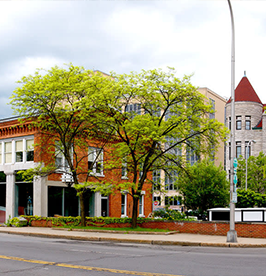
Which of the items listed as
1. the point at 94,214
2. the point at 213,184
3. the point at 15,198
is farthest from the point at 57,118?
the point at 213,184

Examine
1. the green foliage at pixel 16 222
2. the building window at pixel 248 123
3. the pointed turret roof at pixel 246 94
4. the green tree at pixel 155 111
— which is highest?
the pointed turret roof at pixel 246 94

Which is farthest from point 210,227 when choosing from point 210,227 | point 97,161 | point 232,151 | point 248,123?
point 248,123

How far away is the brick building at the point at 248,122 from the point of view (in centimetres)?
6806

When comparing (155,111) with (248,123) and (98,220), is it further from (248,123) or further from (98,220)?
(248,123)

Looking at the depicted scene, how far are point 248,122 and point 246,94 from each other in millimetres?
4905

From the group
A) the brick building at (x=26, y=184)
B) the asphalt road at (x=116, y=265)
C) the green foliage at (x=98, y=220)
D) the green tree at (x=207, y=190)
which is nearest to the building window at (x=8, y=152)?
the brick building at (x=26, y=184)

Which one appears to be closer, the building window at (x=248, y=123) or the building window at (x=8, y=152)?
the building window at (x=8, y=152)

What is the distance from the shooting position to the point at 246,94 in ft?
232

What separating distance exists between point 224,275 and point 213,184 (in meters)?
37.4

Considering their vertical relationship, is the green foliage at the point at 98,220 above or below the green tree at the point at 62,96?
below

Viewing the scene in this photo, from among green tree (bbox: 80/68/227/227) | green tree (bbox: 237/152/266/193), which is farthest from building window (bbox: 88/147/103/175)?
green tree (bbox: 237/152/266/193)

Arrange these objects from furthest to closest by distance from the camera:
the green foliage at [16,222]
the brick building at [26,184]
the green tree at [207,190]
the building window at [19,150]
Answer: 1. the green tree at [207,190]
2. the building window at [19,150]
3. the brick building at [26,184]
4. the green foliage at [16,222]

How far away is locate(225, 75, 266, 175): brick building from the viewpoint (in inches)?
2680

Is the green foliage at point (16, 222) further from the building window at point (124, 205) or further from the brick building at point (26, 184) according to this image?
the building window at point (124, 205)
